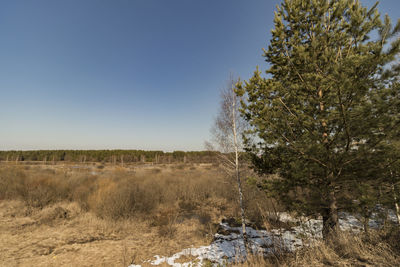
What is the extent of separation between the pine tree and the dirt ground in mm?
4599

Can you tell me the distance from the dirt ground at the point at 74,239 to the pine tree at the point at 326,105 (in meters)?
4.60

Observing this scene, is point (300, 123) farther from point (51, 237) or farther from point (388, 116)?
point (51, 237)

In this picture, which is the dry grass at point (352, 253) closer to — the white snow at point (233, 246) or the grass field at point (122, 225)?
the grass field at point (122, 225)

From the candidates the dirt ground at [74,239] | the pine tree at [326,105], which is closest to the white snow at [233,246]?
the dirt ground at [74,239]

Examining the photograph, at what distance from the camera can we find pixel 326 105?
3.24 m

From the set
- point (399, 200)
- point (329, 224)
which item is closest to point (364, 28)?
point (399, 200)

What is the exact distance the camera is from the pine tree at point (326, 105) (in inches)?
104

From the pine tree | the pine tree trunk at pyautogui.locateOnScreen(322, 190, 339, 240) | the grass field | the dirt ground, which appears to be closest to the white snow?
the pine tree trunk at pyautogui.locateOnScreen(322, 190, 339, 240)

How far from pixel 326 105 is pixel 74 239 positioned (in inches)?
353

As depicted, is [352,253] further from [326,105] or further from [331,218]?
[326,105]

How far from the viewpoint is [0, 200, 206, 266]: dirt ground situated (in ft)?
15.6

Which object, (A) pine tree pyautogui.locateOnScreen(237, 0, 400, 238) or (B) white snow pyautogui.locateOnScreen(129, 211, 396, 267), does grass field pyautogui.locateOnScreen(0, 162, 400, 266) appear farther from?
(A) pine tree pyautogui.locateOnScreen(237, 0, 400, 238)

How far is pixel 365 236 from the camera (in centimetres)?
365

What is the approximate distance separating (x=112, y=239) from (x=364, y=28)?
33.1 ft
